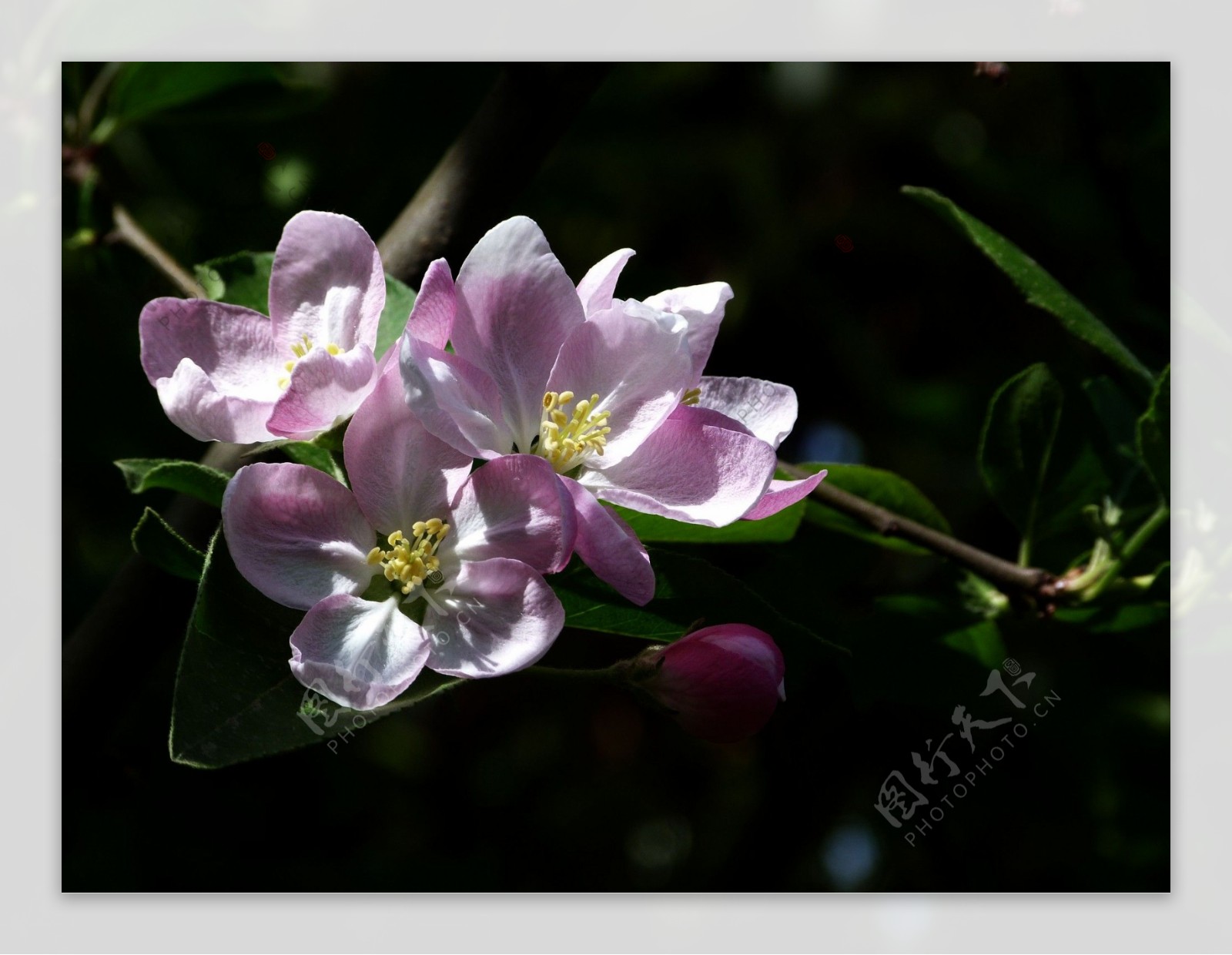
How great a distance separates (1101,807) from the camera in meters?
2.12

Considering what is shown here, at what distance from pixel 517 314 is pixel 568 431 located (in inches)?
3.8

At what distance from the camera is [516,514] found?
2.95 feet

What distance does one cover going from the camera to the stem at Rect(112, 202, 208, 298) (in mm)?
1361

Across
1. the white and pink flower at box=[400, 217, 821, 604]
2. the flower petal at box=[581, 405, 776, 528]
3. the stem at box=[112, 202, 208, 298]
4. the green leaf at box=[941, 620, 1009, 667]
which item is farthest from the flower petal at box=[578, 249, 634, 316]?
the green leaf at box=[941, 620, 1009, 667]

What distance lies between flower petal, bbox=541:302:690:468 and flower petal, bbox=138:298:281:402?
0.25 metres

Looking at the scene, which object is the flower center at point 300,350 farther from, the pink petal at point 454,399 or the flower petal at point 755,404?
the flower petal at point 755,404

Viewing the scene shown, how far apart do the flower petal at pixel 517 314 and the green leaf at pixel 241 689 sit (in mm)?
223

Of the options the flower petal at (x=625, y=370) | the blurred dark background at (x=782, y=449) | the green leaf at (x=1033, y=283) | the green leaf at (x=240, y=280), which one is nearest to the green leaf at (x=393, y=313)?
the green leaf at (x=240, y=280)

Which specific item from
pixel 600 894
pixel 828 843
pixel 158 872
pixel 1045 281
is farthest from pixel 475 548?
pixel 828 843

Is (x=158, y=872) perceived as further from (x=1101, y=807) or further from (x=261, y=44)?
(x=1101, y=807)

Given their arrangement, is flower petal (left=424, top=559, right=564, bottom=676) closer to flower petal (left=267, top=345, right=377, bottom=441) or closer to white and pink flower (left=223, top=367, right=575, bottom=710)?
white and pink flower (left=223, top=367, right=575, bottom=710)

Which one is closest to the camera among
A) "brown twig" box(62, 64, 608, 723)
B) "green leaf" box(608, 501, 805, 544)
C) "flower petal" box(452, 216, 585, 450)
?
"flower petal" box(452, 216, 585, 450)

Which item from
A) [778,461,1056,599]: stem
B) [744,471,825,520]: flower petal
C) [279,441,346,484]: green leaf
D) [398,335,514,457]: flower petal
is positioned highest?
[398,335,514,457]: flower petal

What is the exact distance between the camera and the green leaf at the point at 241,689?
84cm
